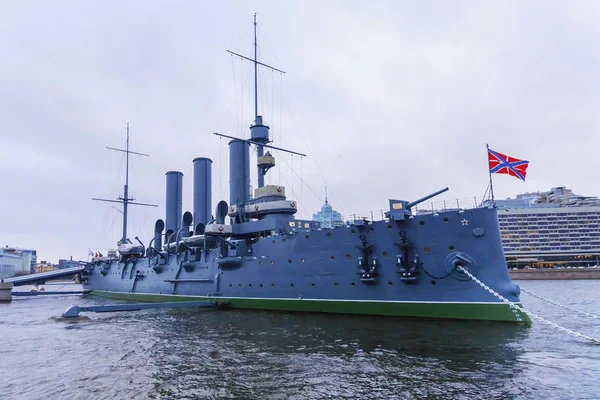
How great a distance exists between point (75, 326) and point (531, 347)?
2041 cm

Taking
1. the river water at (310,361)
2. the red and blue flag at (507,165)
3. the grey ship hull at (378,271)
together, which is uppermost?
the red and blue flag at (507,165)

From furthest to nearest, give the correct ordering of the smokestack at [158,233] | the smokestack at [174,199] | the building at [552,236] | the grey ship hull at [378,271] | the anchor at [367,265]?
the building at [552,236] → the smokestack at [174,199] → the smokestack at [158,233] → the anchor at [367,265] → the grey ship hull at [378,271]

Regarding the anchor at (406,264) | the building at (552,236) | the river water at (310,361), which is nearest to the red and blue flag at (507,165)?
the anchor at (406,264)

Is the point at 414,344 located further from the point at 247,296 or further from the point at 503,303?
the point at 247,296

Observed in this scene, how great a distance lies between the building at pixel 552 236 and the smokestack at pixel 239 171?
287 feet

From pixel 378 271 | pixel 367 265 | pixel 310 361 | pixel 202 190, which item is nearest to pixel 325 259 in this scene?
pixel 367 265

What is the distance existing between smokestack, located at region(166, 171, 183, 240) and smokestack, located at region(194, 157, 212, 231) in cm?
520

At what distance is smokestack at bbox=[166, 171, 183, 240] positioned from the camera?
3775cm

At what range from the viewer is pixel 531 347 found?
11844 mm

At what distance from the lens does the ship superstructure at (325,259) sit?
16.5 metres

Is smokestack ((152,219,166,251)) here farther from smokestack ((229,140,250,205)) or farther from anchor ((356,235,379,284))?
anchor ((356,235,379,284))

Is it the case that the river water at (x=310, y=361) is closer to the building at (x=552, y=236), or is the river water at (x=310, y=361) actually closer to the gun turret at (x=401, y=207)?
the gun turret at (x=401, y=207)

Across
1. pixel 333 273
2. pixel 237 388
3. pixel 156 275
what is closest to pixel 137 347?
pixel 237 388

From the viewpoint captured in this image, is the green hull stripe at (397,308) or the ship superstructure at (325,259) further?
the ship superstructure at (325,259)
